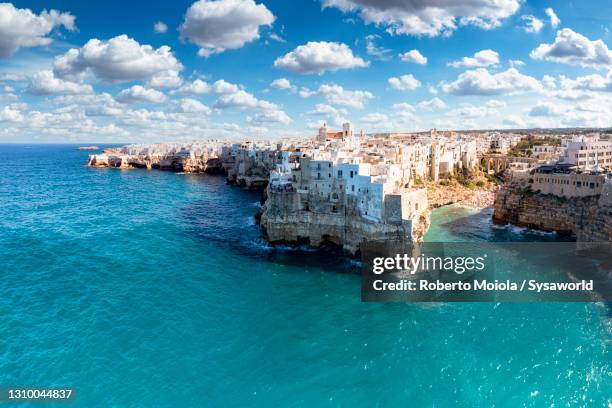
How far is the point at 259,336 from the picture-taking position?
2788 cm

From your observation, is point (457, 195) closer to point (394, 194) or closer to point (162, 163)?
point (394, 194)

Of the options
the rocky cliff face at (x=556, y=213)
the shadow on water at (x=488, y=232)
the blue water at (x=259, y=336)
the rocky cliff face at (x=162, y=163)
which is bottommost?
the blue water at (x=259, y=336)

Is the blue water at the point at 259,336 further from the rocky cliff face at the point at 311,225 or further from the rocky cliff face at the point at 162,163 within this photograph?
the rocky cliff face at the point at 162,163

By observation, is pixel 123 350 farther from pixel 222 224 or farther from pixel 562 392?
pixel 222 224

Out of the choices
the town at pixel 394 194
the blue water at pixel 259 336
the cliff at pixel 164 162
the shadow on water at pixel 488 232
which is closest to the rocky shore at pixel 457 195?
the town at pixel 394 194

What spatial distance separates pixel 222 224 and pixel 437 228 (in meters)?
30.2

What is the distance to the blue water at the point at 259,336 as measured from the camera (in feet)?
74.8

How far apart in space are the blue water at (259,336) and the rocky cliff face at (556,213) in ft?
46.6

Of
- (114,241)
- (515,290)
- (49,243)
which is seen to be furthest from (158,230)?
(515,290)

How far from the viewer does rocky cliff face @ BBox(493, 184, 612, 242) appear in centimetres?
4206

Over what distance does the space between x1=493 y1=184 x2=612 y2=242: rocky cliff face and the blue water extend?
14.2 m

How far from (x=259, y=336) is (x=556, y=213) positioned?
43254 mm

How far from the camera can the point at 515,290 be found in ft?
117

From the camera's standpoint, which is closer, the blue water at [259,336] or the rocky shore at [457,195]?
the blue water at [259,336]
